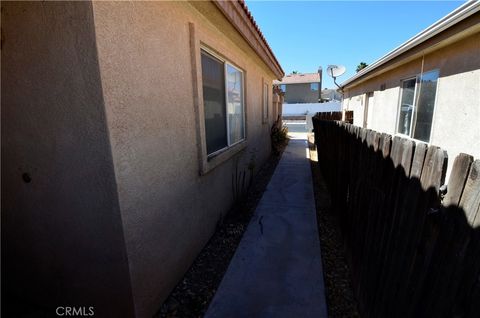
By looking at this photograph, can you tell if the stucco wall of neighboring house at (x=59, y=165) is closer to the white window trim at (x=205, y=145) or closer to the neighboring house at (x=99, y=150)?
the neighboring house at (x=99, y=150)

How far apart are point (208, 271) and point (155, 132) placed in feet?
5.82

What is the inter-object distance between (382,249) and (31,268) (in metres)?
3.10

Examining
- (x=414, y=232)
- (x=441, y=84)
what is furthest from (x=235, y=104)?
(x=441, y=84)

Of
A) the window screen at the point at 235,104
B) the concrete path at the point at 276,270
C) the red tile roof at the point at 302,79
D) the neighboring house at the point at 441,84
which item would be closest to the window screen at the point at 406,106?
the neighboring house at the point at 441,84

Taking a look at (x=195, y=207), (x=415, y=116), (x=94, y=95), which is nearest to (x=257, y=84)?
(x=415, y=116)

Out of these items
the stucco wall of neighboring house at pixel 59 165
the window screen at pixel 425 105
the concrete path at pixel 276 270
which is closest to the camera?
the stucco wall of neighboring house at pixel 59 165

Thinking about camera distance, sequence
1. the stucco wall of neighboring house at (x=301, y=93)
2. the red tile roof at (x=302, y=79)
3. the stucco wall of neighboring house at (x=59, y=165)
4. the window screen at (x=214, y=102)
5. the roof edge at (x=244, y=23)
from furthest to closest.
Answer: the stucco wall of neighboring house at (x=301, y=93) < the red tile roof at (x=302, y=79) < the window screen at (x=214, y=102) < the roof edge at (x=244, y=23) < the stucco wall of neighboring house at (x=59, y=165)

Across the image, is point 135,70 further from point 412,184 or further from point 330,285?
point 330,285

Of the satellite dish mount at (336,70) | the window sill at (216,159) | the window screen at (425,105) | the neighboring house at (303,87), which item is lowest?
the window sill at (216,159)

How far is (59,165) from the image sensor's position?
68.4 inches

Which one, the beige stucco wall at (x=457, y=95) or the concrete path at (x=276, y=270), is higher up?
the beige stucco wall at (x=457, y=95)

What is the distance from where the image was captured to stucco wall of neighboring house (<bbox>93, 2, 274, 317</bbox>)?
63.5 inches

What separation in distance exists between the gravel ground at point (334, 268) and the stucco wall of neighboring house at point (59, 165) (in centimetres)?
191

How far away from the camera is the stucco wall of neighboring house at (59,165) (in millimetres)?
1522
